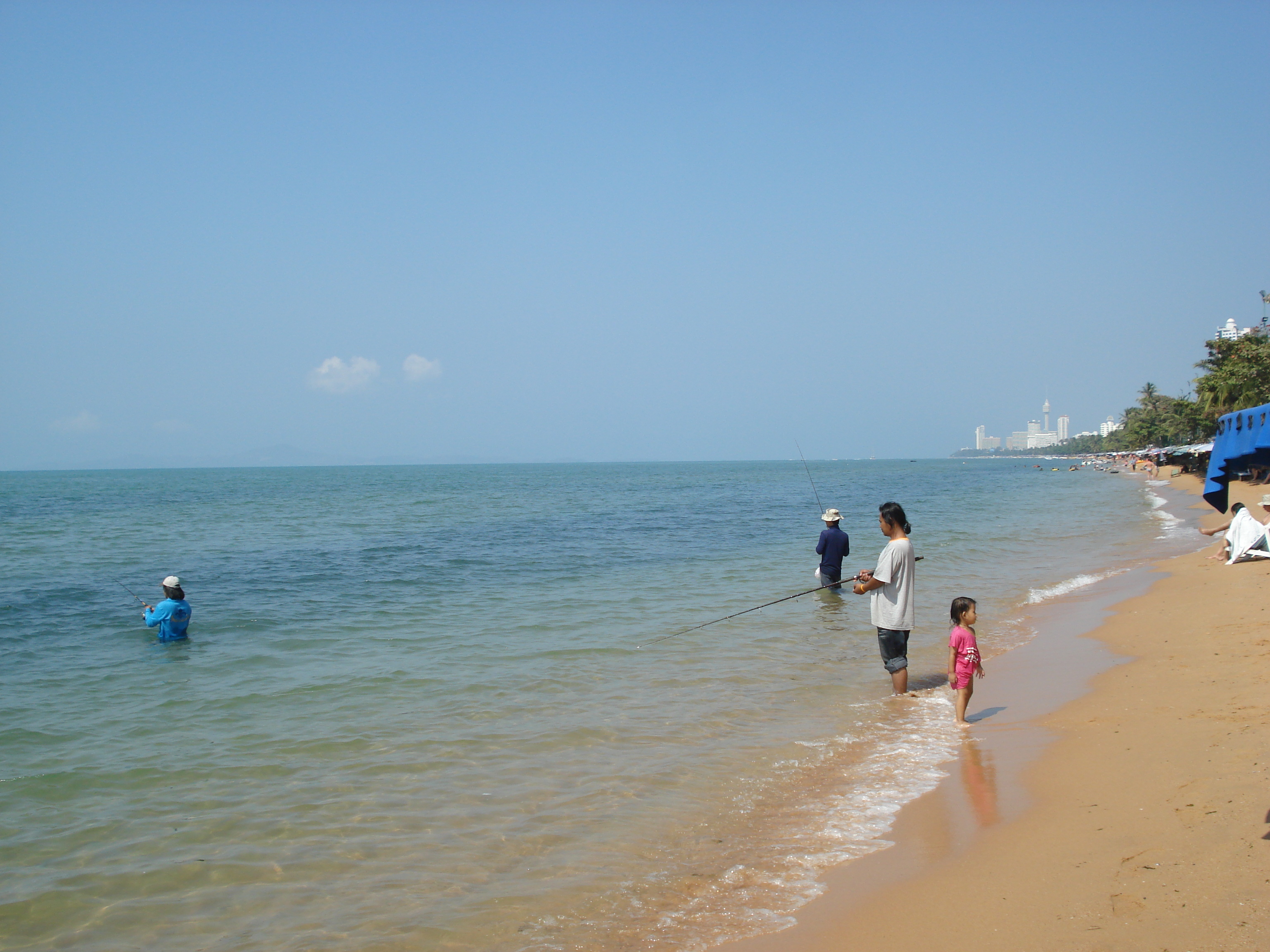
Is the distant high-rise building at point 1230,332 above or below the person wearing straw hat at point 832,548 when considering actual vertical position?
above

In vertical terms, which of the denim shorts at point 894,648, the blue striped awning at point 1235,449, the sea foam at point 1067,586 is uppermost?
the blue striped awning at point 1235,449

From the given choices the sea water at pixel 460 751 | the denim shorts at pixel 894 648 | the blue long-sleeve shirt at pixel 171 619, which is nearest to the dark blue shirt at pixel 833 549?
the sea water at pixel 460 751

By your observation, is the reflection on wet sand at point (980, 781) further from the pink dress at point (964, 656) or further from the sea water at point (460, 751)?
the pink dress at point (964, 656)

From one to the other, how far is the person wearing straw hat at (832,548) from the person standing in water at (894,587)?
12.8ft

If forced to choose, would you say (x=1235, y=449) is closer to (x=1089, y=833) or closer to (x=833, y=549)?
(x=833, y=549)

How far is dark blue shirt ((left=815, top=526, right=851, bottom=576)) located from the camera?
35.8 feet

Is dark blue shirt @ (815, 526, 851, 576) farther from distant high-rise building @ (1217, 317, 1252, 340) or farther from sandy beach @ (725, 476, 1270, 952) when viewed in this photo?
distant high-rise building @ (1217, 317, 1252, 340)

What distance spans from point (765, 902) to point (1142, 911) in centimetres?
152

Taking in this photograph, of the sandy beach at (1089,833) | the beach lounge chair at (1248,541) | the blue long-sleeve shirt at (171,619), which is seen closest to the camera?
the sandy beach at (1089,833)

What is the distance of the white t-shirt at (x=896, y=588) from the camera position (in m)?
6.58

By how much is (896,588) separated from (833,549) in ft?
14.3

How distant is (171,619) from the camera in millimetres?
10039

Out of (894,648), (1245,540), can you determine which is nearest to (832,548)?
(894,648)

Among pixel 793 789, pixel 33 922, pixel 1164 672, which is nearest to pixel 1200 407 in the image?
pixel 1164 672
